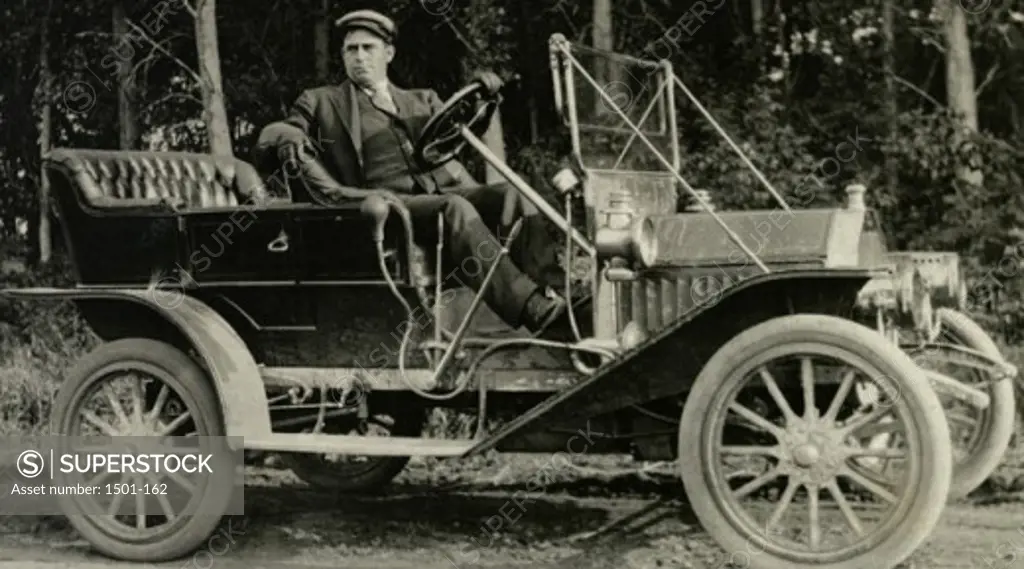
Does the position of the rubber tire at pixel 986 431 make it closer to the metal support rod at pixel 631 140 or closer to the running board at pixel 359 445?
the metal support rod at pixel 631 140

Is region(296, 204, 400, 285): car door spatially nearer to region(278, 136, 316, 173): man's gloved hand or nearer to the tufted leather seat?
region(278, 136, 316, 173): man's gloved hand

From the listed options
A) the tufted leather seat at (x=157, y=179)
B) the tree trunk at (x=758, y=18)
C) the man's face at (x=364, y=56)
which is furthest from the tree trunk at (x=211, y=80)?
the man's face at (x=364, y=56)

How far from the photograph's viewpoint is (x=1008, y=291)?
24.8 feet

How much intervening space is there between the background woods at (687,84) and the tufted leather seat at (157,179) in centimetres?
348

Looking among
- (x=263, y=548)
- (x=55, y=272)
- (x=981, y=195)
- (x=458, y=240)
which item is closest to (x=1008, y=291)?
(x=981, y=195)

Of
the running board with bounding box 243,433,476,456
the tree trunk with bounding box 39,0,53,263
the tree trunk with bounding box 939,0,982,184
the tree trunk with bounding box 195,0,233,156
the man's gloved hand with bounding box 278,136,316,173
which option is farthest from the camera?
the tree trunk with bounding box 39,0,53,263

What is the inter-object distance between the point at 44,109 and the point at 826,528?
7.92 m

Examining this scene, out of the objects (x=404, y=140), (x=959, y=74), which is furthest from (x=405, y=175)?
(x=959, y=74)

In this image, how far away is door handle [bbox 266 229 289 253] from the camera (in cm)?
487

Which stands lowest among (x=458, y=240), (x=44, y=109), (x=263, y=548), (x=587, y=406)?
(x=263, y=548)

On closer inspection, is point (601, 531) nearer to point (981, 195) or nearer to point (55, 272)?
point (981, 195)

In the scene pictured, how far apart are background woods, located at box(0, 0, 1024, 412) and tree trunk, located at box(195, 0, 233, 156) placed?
0.02 m

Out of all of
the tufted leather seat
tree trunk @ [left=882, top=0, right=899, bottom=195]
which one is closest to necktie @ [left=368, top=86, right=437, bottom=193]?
the tufted leather seat

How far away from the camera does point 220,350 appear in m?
4.84
